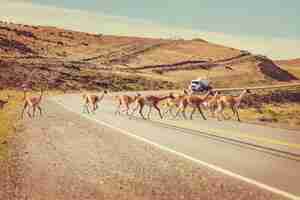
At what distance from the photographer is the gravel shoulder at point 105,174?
9.84 m

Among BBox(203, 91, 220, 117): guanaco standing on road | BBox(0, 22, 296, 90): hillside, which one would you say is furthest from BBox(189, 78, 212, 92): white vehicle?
BBox(203, 91, 220, 117): guanaco standing on road

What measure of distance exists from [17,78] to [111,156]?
62825 millimetres

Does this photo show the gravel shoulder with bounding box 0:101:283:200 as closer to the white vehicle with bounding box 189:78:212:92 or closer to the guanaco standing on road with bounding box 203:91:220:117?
the guanaco standing on road with bounding box 203:91:220:117

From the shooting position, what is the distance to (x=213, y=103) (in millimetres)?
28922

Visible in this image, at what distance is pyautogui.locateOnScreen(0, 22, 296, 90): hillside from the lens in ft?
275

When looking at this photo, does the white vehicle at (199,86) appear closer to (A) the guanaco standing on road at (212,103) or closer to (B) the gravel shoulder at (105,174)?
(A) the guanaco standing on road at (212,103)

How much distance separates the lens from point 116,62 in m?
123

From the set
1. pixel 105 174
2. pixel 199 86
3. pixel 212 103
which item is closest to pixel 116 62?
pixel 199 86

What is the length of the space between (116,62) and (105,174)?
365 ft

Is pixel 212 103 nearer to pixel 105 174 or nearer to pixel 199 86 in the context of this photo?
pixel 105 174

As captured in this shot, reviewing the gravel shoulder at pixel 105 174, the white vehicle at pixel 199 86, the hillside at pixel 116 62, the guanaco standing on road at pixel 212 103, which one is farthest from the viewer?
the hillside at pixel 116 62

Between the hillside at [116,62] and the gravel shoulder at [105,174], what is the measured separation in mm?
55334

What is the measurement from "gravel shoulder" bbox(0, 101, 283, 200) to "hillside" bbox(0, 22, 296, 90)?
55334 mm

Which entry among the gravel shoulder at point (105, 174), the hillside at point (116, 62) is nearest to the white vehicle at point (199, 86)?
the hillside at point (116, 62)
